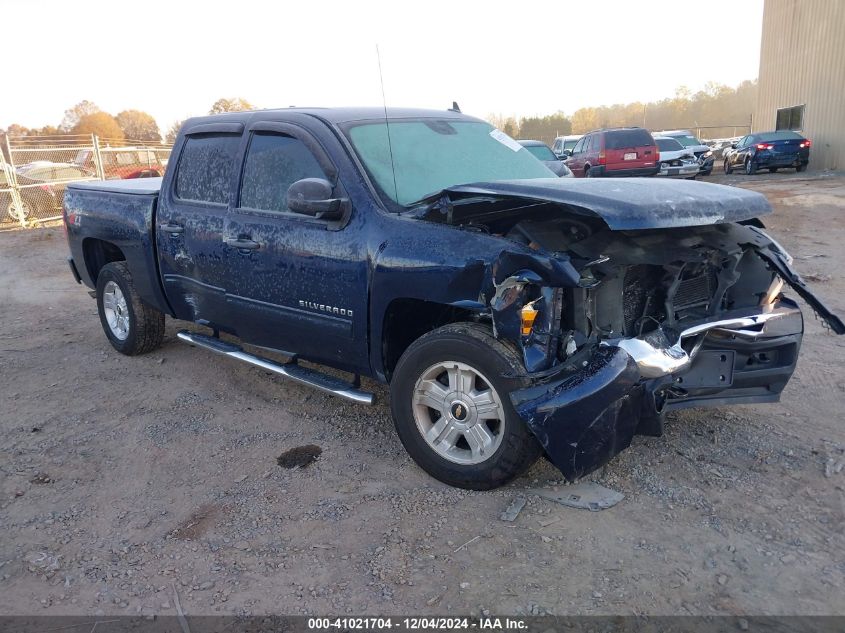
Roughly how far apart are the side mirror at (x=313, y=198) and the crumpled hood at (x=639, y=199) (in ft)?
2.13

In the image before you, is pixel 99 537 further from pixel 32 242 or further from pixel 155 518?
pixel 32 242

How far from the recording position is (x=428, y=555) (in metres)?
2.93

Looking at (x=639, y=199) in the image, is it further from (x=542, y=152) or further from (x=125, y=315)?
(x=542, y=152)

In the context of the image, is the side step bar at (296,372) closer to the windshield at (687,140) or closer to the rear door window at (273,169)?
the rear door window at (273,169)

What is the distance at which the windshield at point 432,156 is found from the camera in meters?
3.88

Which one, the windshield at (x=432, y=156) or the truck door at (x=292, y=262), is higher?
the windshield at (x=432, y=156)

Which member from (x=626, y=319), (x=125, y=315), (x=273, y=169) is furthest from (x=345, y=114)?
(x=125, y=315)

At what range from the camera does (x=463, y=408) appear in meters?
3.32

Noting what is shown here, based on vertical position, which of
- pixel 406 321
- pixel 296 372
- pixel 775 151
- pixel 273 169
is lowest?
pixel 296 372

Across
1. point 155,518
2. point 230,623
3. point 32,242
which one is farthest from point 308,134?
point 32,242

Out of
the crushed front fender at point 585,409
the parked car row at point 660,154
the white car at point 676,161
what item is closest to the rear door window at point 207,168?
the crushed front fender at point 585,409

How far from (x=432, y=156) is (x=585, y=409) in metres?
1.96

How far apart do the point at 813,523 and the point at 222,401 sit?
3.65m

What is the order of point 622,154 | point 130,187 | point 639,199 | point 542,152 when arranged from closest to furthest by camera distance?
point 639,199
point 130,187
point 542,152
point 622,154
